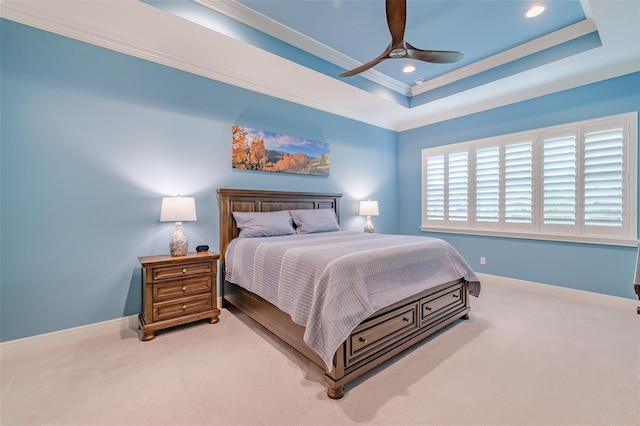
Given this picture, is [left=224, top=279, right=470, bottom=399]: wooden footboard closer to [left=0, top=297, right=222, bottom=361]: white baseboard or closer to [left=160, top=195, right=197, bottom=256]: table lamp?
[left=160, top=195, right=197, bottom=256]: table lamp

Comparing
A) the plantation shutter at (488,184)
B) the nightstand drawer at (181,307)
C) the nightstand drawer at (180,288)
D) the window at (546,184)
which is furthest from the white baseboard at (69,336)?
the plantation shutter at (488,184)

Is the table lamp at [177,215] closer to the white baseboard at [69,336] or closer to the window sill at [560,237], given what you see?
the white baseboard at [69,336]

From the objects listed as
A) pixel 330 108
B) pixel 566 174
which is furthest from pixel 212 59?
pixel 566 174

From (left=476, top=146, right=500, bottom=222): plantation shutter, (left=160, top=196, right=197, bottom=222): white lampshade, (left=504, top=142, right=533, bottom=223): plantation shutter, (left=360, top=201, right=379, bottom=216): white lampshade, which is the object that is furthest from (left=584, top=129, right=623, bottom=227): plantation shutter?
(left=160, top=196, right=197, bottom=222): white lampshade

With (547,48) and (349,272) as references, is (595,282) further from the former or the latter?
(349,272)

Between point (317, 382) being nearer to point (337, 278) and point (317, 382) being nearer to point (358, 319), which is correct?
point (358, 319)

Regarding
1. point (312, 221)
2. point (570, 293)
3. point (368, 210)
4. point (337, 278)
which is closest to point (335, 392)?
point (337, 278)

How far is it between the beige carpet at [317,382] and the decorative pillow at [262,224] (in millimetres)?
1079

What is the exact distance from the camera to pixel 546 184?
3723mm

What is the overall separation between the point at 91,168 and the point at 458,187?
501 centimetres

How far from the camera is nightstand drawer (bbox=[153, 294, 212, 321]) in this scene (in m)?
2.49

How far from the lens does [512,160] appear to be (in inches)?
159

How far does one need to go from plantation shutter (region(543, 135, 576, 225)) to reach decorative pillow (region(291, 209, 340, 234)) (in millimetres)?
2917

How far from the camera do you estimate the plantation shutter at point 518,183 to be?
12.8 ft
